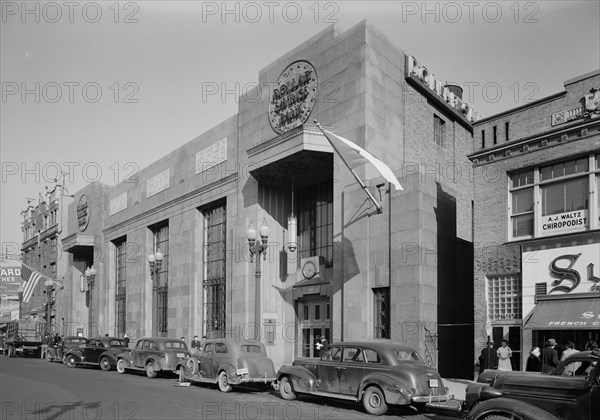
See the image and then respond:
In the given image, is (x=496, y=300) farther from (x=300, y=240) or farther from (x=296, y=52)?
(x=296, y=52)

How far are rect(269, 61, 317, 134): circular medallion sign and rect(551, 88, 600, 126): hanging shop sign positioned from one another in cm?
1071

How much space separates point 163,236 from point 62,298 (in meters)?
21.3

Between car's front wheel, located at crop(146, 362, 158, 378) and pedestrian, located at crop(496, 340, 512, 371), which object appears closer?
pedestrian, located at crop(496, 340, 512, 371)

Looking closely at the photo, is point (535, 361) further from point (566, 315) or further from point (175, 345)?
point (175, 345)

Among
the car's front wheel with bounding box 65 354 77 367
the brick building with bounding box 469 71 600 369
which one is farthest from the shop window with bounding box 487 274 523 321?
the car's front wheel with bounding box 65 354 77 367

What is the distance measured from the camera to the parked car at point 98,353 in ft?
90.0

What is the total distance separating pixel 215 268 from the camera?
34062 mm

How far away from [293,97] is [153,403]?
16087mm

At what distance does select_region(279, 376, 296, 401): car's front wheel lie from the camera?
1656cm

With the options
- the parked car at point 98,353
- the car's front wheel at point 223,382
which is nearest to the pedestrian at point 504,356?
the car's front wheel at point 223,382

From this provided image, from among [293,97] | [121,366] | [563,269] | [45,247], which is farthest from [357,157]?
[45,247]

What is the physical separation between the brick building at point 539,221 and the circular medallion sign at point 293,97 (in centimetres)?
801

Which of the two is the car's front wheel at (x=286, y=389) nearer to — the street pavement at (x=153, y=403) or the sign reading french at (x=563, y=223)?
the street pavement at (x=153, y=403)

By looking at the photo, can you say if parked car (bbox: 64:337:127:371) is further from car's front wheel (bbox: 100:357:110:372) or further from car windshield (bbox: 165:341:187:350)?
car windshield (bbox: 165:341:187:350)
